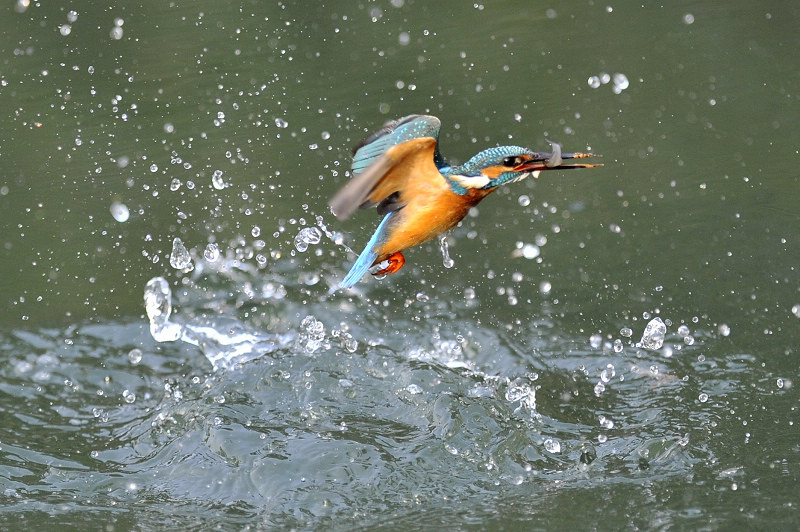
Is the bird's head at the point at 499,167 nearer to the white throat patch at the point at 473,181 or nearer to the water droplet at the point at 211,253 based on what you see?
the white throat patch at the point at 473,181

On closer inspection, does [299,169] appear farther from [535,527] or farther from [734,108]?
[535,527]

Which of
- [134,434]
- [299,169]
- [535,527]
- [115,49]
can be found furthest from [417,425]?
[115,49]

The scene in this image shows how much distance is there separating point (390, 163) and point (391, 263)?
60cm

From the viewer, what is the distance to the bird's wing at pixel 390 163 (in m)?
2.64

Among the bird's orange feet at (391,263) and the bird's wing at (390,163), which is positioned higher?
the bird's wing at (390,163)

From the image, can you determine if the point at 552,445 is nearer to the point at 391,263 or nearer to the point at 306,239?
the point at 391,263

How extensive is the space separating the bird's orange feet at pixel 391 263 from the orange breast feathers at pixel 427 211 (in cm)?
12

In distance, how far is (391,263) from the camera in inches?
129

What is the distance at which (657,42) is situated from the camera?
18.2 ft

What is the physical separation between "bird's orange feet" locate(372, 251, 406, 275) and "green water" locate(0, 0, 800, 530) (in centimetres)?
43

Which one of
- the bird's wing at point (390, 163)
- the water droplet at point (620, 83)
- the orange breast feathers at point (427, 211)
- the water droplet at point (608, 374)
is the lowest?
the water droplet at point (608, 374)

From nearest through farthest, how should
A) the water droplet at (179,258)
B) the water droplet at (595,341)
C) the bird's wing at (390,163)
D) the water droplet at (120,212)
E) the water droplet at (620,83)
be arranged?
the bird's wing at (390,163)
the water droplet at (595,341)
the water droplet at (179,258)
the water droplet at (120,212)
the water droplet at (620,83)

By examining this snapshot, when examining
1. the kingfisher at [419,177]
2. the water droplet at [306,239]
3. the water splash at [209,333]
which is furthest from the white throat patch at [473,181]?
the water droplet at [306,239]

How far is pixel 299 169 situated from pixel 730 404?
2.52 m
